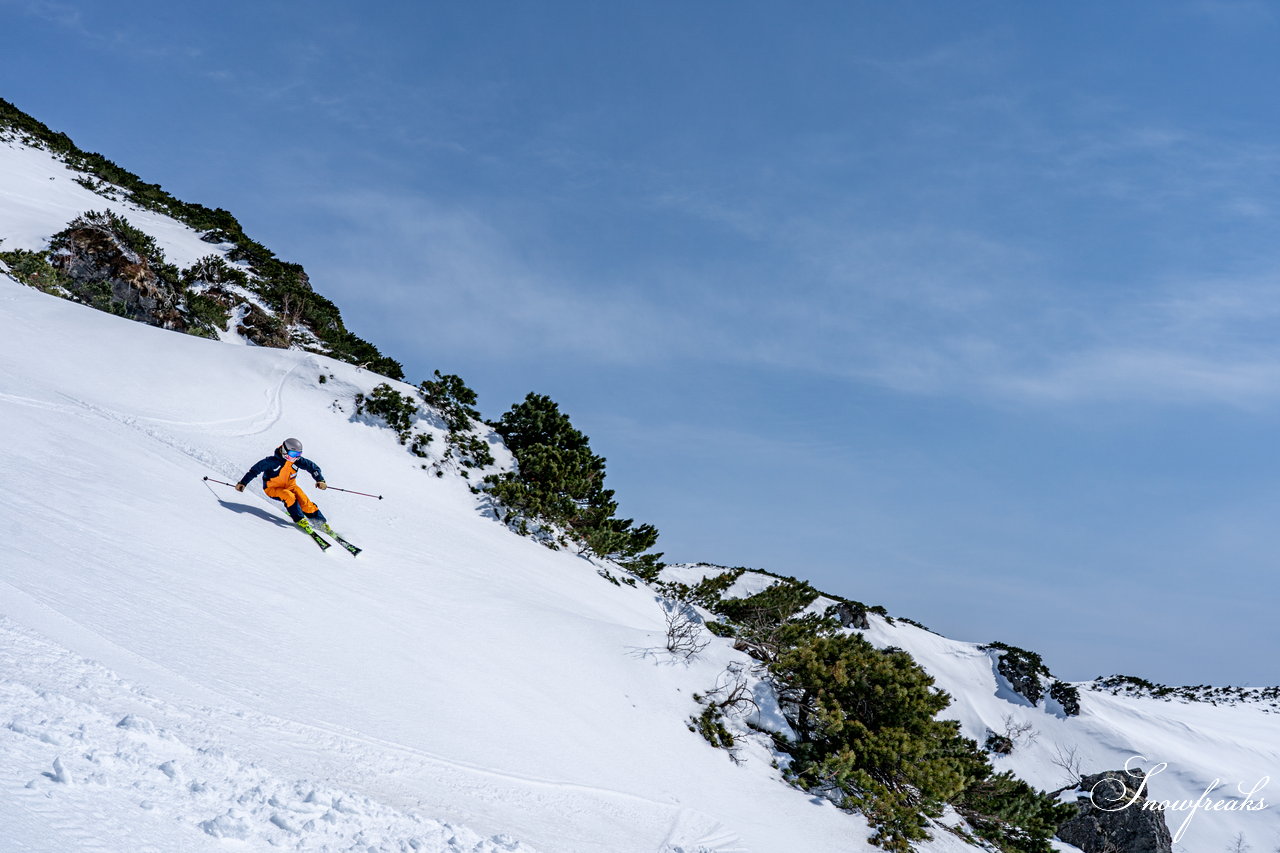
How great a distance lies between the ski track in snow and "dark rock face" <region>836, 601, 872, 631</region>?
27432 millimetres

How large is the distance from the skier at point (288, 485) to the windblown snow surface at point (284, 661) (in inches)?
17.5

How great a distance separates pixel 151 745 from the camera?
402 centimetres

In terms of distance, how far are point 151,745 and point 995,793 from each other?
14.2m

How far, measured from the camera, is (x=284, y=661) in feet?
21.0

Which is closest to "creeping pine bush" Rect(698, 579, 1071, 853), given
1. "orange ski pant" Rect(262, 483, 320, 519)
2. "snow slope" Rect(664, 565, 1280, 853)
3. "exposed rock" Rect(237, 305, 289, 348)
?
"orange ski pant" Rect(262, 483, 320, 519)

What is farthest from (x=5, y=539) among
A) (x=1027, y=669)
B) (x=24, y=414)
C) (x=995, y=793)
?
(x=1027, y=669)

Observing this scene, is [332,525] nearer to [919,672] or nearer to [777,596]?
[919,672]

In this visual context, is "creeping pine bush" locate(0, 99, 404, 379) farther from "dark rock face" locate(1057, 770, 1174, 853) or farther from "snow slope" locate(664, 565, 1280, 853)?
"dark rock face" locate(1057, 770, 1174, 853)

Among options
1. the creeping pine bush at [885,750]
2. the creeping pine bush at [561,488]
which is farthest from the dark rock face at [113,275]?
the creeping pine bush at [885,750]

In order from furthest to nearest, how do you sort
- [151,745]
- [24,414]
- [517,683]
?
[24,414], [517,683], [151,745]

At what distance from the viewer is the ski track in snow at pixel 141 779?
10.6 ft

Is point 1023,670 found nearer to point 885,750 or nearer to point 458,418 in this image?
point 885,750
